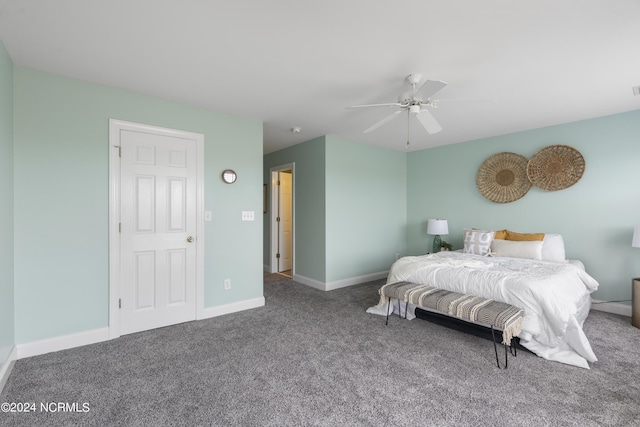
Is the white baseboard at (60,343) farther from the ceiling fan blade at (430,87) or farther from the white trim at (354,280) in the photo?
the ceiling fan blade at (430,87)

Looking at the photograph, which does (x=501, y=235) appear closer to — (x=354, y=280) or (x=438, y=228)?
Result: (x=438, y=228)

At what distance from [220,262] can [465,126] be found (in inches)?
145

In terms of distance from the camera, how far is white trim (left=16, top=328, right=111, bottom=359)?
246 centimetres

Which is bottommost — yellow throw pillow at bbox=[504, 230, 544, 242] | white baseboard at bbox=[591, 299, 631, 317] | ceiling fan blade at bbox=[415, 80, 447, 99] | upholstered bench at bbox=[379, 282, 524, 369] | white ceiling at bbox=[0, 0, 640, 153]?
white baseboard at bbox=[591, 299, 631, 317]

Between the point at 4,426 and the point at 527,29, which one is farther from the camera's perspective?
the point at 527,29

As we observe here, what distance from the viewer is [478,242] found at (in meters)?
4.23

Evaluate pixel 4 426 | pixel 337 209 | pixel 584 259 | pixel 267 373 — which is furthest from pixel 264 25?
pixel 584 259

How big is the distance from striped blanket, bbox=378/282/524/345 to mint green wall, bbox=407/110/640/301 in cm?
221

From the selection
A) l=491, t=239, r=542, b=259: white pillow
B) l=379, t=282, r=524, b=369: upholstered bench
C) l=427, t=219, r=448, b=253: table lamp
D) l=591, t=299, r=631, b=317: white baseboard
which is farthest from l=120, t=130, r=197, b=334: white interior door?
l=591, t=299, r=631, b=317: white baseboard

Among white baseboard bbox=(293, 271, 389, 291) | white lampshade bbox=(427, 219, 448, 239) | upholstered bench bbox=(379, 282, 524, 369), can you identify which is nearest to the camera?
upholstered bench bbox=(379, 282, 524, 369)

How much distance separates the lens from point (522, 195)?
4.39m

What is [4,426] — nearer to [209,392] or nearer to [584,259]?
[209,392]

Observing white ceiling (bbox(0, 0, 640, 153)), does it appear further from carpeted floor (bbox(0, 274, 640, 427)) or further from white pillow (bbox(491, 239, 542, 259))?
carpeted floor (bbox(0, 274, 640, 427))

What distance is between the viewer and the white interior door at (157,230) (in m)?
2.94
